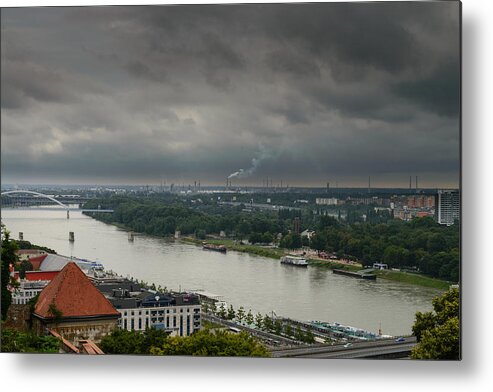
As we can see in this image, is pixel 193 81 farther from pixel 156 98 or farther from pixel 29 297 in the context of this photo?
pixel 29 297

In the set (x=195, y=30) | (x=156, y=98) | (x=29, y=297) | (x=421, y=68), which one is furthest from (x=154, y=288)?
(x=421, y=68)

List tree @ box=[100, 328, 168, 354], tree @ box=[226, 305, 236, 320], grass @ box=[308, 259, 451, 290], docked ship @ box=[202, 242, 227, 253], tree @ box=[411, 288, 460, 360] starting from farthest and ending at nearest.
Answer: docked ship @ box=[202, 242, 227, 253], tree @ box=[226, 305, 236, 320], tree @ box=[100, 328, 168, 354], grass @ box=[308, 259, 451, 290], tree @ box=[411, 288, 460, 360]

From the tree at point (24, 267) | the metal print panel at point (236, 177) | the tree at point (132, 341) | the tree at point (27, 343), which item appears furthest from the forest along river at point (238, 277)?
the tree at point (27, 343)

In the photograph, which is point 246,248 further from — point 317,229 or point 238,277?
point 317,229

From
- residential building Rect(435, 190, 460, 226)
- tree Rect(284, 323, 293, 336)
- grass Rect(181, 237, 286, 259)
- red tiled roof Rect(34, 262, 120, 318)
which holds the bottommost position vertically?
tree Rect(284, 323, 293, 336)

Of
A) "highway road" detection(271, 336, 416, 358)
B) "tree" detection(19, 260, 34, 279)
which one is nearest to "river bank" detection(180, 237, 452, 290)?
"highway road" detection(271, 336, 416, 358)

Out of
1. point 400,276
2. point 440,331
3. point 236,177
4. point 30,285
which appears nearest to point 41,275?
point 30,285

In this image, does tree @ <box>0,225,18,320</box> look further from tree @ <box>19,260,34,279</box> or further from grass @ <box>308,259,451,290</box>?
grass @ <box>308,259,451,290</box>
